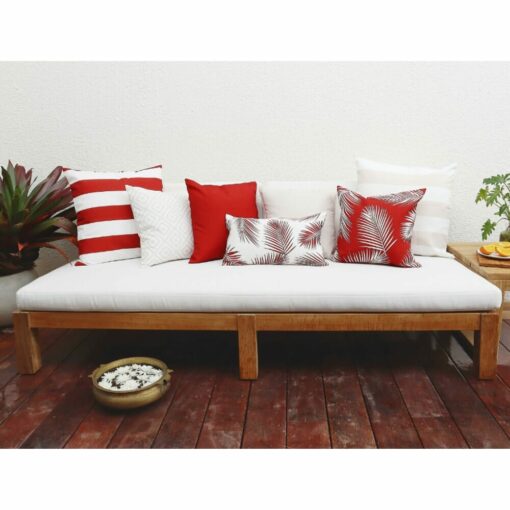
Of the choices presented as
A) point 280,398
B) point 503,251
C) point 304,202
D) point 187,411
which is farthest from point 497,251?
point 187,411

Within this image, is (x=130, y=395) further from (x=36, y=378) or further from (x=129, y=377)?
(x=36, y=378)

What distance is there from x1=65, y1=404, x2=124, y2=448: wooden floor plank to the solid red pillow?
0.98 m

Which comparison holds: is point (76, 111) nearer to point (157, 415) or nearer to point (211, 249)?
point (211, 249)

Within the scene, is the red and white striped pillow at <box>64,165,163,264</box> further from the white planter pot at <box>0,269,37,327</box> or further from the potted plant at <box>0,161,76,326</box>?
the white planter pot at <box>0,269,37,327</box>

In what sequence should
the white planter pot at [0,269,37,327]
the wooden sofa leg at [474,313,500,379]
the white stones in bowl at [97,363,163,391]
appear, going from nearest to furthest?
the white stones in bowl at [97,363,163,391], the wooden sofa leg at [474,313,500,379], the white planter pot at [0,269,37,327]

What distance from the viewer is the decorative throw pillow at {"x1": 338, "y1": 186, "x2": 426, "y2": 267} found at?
2.73 metres

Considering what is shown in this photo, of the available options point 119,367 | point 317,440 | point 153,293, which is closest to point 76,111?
point 153,293

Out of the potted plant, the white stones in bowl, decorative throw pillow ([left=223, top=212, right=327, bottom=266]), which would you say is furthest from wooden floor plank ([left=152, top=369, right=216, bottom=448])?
the potted plant

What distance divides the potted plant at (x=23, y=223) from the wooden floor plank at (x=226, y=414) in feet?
4.33

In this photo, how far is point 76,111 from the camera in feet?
11.6

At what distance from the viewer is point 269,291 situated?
7.91 ft

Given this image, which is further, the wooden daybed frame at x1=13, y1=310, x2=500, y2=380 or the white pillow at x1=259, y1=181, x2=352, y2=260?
the white pillow at x1=259, y1=181, x2=352, y2=260

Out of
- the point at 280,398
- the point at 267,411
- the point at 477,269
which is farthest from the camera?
the point at 477,269

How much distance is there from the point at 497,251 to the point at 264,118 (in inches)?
67.0
